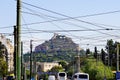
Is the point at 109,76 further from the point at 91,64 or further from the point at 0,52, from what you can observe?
the point at 0,52

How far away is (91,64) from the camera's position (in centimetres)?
12938

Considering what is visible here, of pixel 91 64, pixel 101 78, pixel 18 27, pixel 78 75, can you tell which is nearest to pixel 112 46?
pixel 91 64

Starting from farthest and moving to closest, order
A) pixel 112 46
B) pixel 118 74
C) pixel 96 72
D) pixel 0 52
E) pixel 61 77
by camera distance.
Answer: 1. pixel 112 46
2. pixel 0 52
3. pixel 96 72
4. pixel 61 77
5. pixel 118 74

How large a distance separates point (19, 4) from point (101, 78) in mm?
88993

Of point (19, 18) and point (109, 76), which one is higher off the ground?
point (19, 18)

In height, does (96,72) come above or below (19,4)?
below

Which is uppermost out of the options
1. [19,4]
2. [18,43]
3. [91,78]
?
[19,4]

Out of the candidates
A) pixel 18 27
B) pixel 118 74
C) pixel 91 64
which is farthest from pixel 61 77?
pixel 18 27

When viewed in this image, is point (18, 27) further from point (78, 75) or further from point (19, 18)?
point (78, 75)

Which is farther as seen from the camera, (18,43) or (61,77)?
(61,77)

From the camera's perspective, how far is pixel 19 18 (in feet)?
93.6

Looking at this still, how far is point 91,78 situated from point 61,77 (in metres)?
13.6

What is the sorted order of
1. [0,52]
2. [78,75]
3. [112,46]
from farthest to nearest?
[112,46] → [0,52] → [78,75]

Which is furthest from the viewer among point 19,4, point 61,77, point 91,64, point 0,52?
point 0,52
